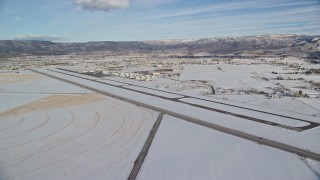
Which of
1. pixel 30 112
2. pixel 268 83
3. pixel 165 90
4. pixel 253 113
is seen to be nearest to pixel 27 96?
pixel 30 112

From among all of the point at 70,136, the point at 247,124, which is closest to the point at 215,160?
the point at 247,124

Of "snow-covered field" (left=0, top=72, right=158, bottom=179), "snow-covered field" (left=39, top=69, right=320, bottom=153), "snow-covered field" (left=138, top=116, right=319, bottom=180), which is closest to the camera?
"snow-covered field" (left=138, top=116, right=319, bottom=180)

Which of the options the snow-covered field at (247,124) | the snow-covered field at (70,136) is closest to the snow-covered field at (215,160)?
the snow-covered field at (70,136)

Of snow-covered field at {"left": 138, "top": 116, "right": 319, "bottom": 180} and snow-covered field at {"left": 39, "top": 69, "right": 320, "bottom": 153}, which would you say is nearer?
snow-covered field at {"left": 138, "top": 116, "right": 319, "bottom": 180}

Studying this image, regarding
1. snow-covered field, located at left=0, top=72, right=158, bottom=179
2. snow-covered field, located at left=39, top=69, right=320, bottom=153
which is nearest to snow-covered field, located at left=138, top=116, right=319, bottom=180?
snow-covered field, located at left=0, top=72, right=158, bottom=179

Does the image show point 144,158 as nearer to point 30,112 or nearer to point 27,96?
point 30,112

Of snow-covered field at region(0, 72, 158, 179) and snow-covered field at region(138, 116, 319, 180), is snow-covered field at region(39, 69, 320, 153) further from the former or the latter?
snow-covered field at region(0, 72, 158, 179)

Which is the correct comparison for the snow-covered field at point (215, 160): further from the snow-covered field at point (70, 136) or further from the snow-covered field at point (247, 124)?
the snow-covered field at point (247, 124)
